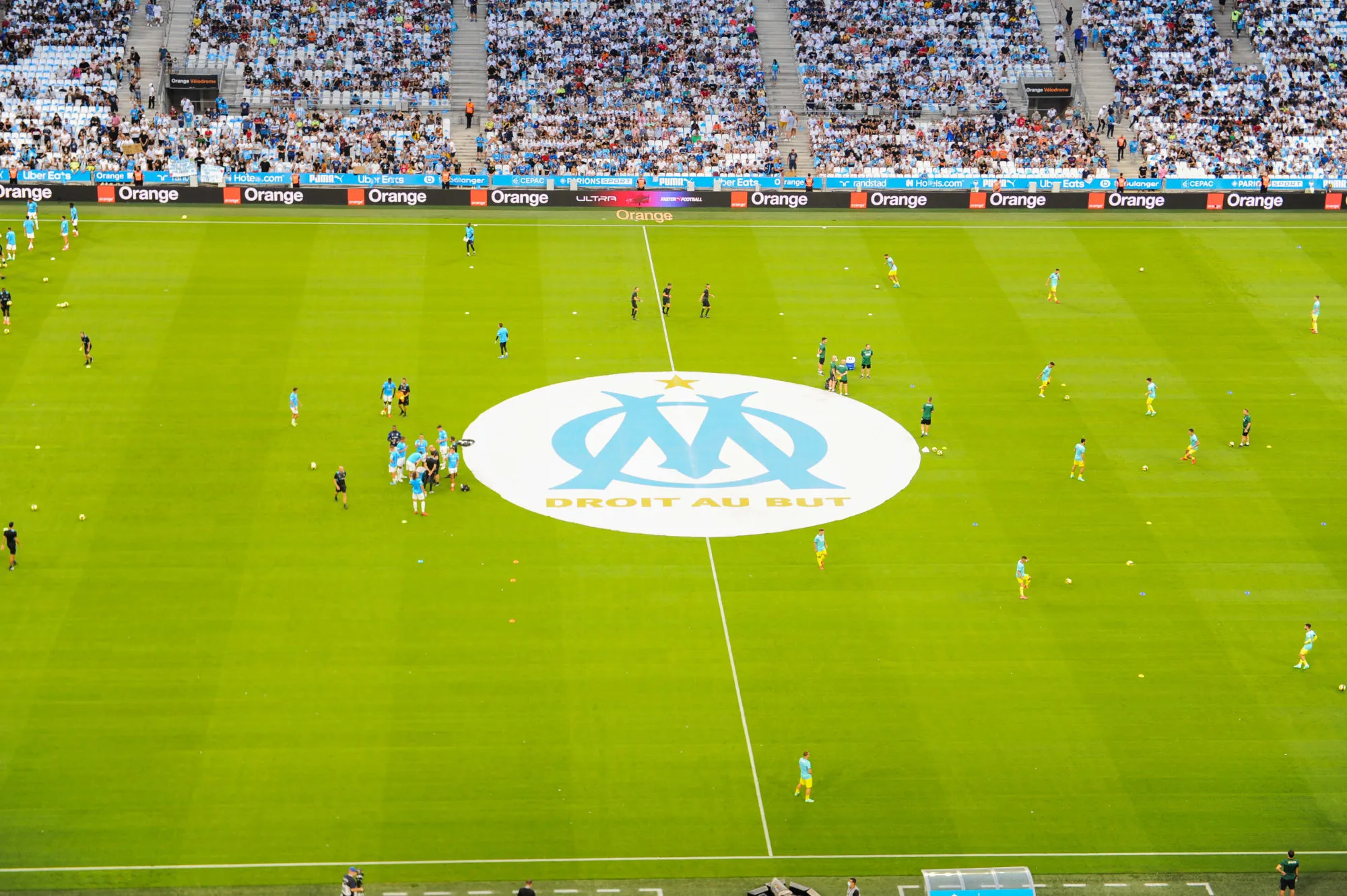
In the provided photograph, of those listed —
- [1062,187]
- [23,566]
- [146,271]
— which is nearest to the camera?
[23,566]

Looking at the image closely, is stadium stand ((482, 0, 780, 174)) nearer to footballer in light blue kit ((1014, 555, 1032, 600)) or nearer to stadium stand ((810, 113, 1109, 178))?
stadium stand ((810, 113, 1109, 178))

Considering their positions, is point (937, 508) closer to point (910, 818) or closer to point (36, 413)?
point (910, 818)

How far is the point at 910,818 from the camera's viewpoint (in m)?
37.0

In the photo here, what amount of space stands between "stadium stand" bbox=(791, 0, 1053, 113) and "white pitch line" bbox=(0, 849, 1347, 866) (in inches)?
2136

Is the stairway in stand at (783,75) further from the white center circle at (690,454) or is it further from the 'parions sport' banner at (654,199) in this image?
the white center circle at (690,454)

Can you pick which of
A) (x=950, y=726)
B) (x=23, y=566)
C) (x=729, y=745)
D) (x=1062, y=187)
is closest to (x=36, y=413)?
Result: (x=23, y=566)

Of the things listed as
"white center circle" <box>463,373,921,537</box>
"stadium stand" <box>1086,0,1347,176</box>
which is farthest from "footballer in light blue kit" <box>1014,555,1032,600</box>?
"stadium stand" <box>1086,0,1347,176</box>

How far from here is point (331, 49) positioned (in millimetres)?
84125

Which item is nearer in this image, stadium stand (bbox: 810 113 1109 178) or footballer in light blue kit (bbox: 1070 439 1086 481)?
footballer in light blue kit (bbox: 1070 439 1086 481)

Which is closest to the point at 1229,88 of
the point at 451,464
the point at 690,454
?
the point at 690,454

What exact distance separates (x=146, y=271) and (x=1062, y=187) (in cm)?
4185

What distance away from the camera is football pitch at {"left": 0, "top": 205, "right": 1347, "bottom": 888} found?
3678 centimetres

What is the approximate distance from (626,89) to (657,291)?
825 inches

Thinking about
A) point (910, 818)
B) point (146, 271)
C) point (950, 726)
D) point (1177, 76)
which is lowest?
point (910, 818)
